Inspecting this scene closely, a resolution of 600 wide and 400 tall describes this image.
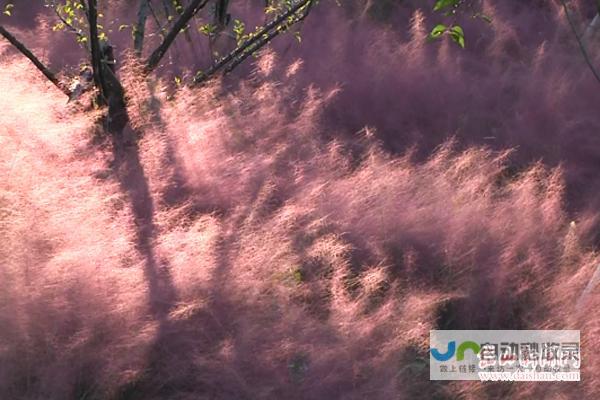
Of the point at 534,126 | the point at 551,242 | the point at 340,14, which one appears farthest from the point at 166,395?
the point at 340,14

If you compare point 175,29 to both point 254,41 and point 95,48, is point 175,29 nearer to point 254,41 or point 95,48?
point 95,48

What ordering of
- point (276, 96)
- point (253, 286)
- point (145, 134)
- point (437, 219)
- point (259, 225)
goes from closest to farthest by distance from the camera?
point (253, 286) < point (259, 225) < point (437, 219) < point (145, 134) < point (276, 96)

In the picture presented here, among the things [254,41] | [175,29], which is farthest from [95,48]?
[254,41]

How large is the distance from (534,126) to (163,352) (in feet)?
8.75

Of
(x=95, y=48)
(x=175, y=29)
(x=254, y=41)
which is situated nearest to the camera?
(x=95, y=48)

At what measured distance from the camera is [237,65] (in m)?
3.96

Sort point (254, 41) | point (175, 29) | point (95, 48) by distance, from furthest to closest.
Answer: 1. point (254, 41)
2. point (175, 29)
3. point (95, 48)

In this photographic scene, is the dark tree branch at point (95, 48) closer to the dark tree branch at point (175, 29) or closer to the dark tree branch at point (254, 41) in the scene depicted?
the dark tree branch at point (175, 29)

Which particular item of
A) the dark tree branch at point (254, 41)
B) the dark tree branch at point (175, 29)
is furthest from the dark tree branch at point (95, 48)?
the dark tree branch at point (254, 41)

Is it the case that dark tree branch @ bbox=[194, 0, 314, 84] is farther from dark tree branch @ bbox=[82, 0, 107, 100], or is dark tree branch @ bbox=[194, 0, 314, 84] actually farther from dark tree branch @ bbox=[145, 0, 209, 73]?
dark tree branch @ bbox=[82, 0, 107, 100]

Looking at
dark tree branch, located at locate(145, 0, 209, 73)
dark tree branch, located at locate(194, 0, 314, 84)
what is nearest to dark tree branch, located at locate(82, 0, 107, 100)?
→ dark tree branch, located at locate(145, 0, 209, 73)

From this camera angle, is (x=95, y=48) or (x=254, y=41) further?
(x=254, y=41)

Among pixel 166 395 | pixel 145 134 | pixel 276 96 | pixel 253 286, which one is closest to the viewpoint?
pixel 166 395

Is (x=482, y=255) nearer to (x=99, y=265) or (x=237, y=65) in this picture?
(x=99, y=265)
